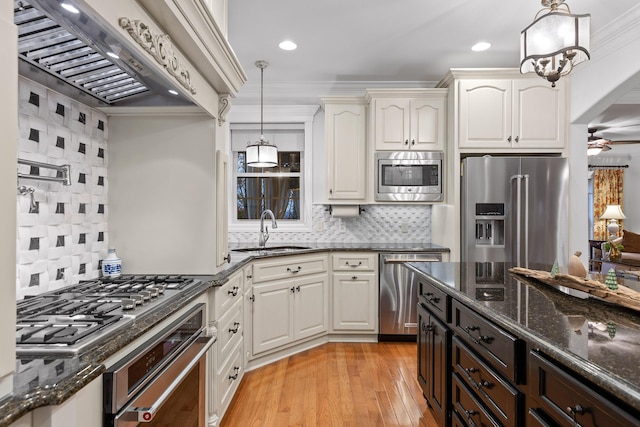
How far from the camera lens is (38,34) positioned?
1263 mm

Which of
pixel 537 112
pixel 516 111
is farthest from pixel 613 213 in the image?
pixel 516 111

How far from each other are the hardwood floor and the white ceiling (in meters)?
2.66

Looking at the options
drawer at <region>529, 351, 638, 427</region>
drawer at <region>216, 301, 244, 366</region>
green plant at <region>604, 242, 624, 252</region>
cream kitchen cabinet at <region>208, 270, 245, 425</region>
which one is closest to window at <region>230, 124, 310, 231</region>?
cream kitchen cabinet at <region>208, 270, 245, 425</region>

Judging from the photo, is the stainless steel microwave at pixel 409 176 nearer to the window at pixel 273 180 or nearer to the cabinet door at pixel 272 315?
the window at pixel 273 180

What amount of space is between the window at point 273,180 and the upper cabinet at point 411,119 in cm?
102

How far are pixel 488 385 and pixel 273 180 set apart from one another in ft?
11.2

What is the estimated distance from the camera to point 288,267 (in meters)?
3.28

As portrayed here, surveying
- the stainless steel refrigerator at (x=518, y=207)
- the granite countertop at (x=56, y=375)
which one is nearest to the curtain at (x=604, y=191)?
the stainless steel refrigerator at (x=518, y=207)

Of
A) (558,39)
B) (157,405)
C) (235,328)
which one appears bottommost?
(235,328)

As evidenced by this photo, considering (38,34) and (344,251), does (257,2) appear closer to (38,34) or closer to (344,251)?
(38,34)

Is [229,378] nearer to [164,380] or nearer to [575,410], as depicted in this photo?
[164,380]

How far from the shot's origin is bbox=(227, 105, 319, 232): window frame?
436cm

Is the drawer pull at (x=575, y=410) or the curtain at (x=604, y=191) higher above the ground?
the curtain at (x=604, y=191)

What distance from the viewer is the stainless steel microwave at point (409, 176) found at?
150 inches
